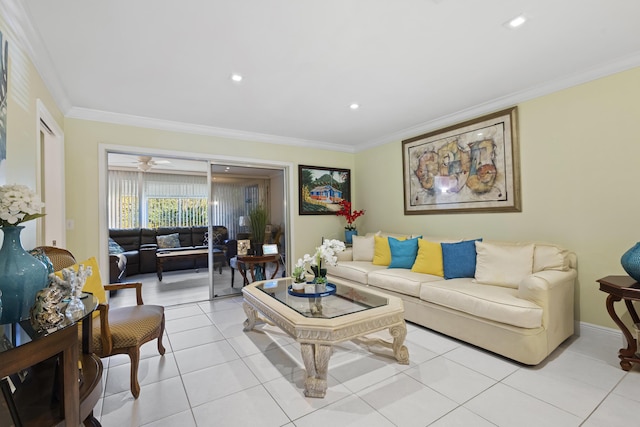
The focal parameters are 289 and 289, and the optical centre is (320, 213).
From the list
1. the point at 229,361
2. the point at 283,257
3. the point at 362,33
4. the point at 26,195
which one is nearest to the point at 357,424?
the point at 229,361

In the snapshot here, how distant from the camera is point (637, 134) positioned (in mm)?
2459

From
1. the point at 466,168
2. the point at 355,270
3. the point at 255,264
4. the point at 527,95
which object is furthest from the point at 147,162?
the point at 527,95

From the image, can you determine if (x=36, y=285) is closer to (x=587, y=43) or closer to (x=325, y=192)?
(x=587, y=43)

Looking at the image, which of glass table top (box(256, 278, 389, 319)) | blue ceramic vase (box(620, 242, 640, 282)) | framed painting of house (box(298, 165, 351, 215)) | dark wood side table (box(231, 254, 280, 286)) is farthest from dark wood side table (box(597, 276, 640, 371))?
dark wood side table (box(231, 254, 280, 286))

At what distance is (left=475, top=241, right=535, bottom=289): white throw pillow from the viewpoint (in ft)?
8.98

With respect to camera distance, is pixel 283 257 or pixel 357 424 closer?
pixel 357 424

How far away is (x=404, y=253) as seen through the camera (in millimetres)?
3783

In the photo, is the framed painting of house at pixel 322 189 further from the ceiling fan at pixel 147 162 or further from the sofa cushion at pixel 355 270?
the ceiling fan at pixel 147 162

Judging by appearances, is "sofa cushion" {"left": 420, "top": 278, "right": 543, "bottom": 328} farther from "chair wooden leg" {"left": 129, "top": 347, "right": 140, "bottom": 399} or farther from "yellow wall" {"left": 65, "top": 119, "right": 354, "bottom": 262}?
"yellow wall" {"left": 65, "top": 119, "right": 354, "bottom": 262}

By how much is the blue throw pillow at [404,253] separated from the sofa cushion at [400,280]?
4.6 inches

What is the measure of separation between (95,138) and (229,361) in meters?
3.10

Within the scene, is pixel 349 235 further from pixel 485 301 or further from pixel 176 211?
pixel 176 211

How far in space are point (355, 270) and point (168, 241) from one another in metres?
4.81

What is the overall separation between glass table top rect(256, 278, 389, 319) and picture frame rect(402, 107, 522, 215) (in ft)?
6.33
